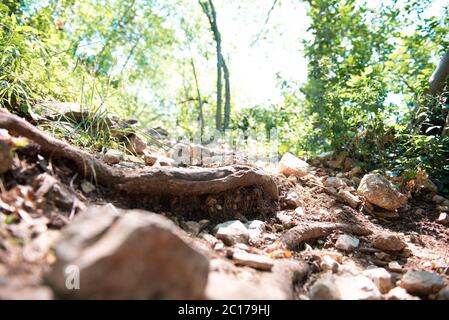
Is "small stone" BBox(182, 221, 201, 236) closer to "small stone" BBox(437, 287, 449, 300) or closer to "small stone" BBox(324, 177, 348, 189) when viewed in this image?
"small stone" BBox(437, 287, 449, 300)

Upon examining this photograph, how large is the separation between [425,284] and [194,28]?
10.8 metres

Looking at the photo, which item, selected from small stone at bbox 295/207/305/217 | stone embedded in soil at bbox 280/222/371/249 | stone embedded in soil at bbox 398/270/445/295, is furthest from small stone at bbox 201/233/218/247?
stone embedded in soil at bbox 398/270/445/295

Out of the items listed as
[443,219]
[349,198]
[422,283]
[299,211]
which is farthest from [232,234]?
[443,219]

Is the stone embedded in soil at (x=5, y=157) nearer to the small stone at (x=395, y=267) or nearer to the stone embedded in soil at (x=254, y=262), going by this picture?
the stone embedded in soil at (x=254, y=262)

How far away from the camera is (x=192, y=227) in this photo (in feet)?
6.99

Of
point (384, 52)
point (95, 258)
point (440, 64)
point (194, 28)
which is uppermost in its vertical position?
point (194, 28)

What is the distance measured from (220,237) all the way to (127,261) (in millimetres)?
1129

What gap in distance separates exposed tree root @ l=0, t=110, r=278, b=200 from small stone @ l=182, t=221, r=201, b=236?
217 mm

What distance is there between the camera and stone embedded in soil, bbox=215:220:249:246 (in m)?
2.04

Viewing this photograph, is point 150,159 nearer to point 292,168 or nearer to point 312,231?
point 292,168

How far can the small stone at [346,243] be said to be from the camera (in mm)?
2334

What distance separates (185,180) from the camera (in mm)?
2186
